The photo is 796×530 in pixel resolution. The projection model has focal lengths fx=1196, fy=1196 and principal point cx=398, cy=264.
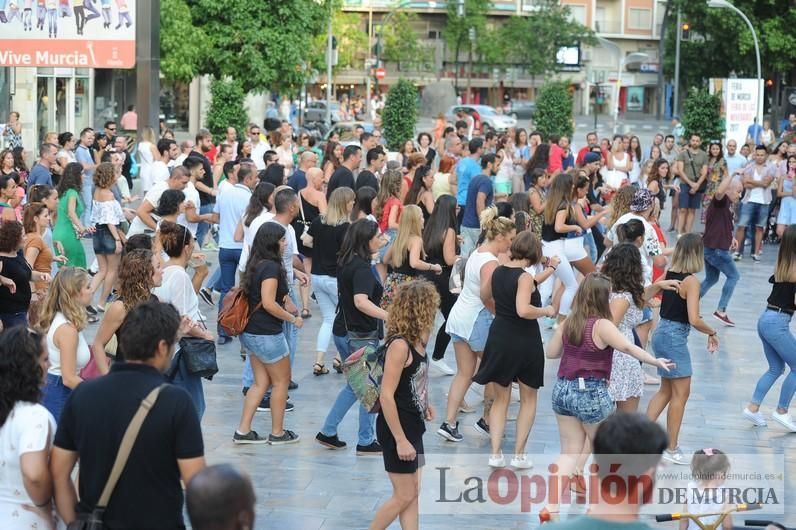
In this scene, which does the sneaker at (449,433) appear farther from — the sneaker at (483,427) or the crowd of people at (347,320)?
the sneaker at (483,427)

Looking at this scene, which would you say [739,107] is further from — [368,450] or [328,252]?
[368,450]

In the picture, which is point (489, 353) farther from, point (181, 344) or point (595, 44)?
point (595, 44)

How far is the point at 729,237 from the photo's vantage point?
46.0 feet

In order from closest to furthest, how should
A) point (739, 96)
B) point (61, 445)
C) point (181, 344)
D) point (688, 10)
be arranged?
point (61, 445), point (181, 344), point (739, 96), point (688, 10)

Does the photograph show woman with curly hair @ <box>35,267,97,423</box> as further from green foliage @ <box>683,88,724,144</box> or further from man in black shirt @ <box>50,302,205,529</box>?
green foliage @ <box>683,88,724,144</box>

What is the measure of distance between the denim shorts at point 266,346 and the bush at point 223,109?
20.0m

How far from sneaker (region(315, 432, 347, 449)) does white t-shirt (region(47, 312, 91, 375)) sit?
89.1 inches

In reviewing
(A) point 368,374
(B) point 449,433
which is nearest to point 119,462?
(A) point 368,374

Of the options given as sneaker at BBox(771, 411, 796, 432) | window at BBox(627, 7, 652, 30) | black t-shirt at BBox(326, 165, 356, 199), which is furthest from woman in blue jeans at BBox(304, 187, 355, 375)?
window at BBox(627, 7, 652, 30)

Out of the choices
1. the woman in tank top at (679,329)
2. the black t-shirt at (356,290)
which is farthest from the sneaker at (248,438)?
the woman in tank top at (679,329)

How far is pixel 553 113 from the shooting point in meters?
27.6

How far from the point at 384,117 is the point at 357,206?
1589 centimetres

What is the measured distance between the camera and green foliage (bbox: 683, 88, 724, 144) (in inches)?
953

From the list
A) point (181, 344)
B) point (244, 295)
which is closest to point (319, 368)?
point (244, 295)
